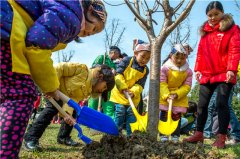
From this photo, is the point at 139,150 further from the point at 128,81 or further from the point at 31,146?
the point at 128,81

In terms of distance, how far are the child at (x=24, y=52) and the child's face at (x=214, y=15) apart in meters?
2.34

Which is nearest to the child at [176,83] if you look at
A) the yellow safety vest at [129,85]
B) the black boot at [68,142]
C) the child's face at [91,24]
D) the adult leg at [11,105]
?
the yellow safety vest at [129,85]

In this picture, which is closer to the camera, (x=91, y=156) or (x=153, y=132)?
(x=91, y=156)

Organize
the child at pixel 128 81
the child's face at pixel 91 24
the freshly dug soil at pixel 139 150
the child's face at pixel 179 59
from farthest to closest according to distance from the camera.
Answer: the child at pixel 128 81 < the child's face at pixel 179 59 < the freshly dug soil at pixel 139 150 < the child's face at pixel 91 24

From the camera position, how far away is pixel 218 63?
11.8ft

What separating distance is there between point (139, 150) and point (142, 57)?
83.2 inches

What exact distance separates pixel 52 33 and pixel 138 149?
1.18 meters

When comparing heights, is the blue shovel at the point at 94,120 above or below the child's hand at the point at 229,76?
below

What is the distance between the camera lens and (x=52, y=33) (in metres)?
1.58

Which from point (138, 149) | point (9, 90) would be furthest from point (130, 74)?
point (9, 90)

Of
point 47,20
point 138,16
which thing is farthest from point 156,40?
point 47,20

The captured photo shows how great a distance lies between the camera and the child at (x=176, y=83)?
4.15 m

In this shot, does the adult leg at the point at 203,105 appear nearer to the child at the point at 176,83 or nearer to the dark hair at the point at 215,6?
the child at the point at 176,83

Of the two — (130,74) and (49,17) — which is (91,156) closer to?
(49,17)
